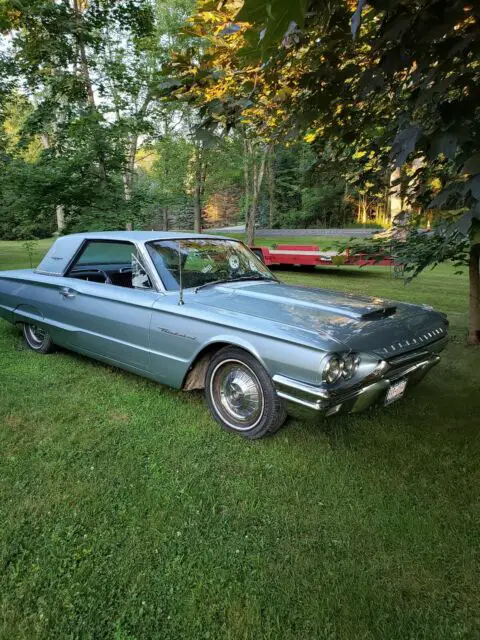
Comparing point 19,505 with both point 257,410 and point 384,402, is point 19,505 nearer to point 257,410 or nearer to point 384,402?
point 257,410

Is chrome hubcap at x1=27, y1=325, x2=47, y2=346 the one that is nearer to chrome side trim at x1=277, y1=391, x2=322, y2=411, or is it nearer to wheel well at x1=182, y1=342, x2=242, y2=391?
wheel well at x1=182, y1=342, x2=242, y2=391

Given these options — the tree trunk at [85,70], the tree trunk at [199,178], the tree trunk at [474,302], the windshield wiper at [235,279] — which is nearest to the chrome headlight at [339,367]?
the windshield wiper at [235,279]

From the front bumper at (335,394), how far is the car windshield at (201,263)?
1437mm

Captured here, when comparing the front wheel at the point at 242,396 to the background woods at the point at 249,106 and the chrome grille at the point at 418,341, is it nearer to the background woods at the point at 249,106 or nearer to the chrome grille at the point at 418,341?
the chrome grille at the point at 418,341

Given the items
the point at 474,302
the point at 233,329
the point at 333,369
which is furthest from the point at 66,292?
the point at 474,302

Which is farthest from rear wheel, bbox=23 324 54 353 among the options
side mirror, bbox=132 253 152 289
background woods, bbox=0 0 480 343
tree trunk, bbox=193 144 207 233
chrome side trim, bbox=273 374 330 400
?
tree trunk, bbox=193 144 207 233

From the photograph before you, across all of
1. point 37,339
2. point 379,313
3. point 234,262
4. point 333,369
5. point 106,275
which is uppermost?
point 234,262

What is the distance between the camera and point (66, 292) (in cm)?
427

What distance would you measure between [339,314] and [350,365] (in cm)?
56

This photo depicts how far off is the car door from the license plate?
76.8 inches

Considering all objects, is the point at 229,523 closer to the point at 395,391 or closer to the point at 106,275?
the point at 395,391

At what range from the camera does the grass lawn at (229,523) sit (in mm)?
1715

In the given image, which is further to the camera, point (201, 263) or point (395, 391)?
point (201, 263)

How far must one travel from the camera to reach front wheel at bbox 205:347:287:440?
9.62ft
